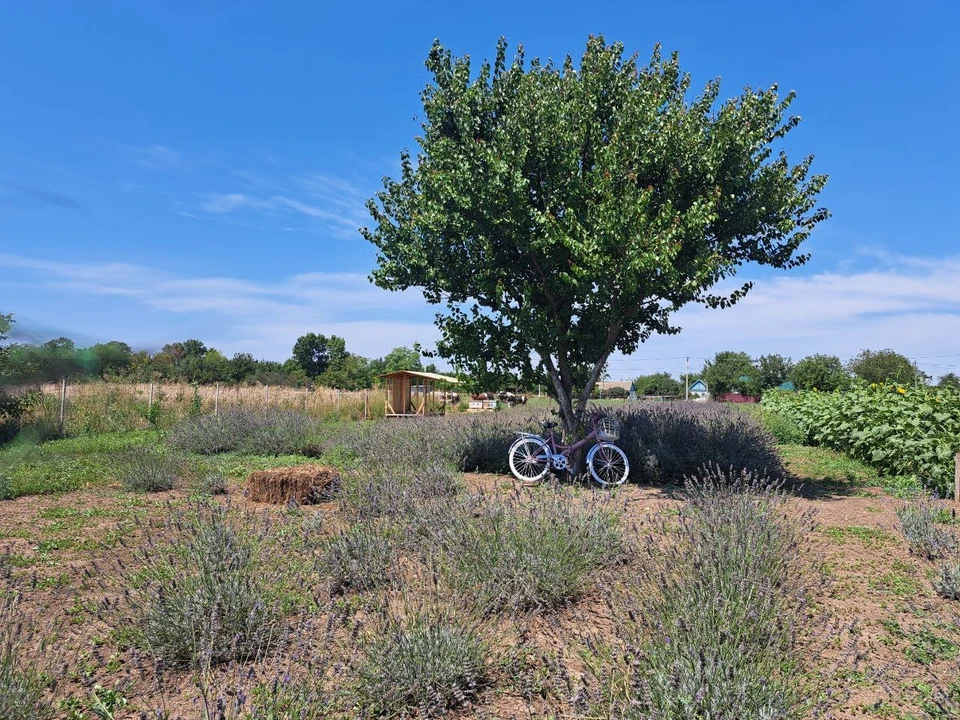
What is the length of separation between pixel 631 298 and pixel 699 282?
1.08 meters

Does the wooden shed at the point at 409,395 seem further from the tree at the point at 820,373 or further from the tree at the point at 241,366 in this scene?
the tree at the point at 241,366

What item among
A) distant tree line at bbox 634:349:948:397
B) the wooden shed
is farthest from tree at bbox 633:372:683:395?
the wooden shed

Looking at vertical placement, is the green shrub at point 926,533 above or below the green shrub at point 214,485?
above

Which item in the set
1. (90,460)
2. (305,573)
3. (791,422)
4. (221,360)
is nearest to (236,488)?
(90,460)

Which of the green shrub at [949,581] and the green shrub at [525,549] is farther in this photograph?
the green shrub at [949,581]

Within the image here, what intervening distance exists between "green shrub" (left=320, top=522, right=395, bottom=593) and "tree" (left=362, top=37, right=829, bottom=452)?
490 cm

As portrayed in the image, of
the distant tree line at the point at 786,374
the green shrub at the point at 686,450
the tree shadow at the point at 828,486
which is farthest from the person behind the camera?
the distant tree line at the point at 786,374

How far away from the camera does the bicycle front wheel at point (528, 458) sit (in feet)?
33.2

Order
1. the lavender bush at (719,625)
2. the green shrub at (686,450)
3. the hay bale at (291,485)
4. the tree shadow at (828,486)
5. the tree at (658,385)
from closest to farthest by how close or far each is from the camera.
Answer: the lavender bush at (719,625) → the hay bale at (291,485) → the tree shadow at (828,486) → the green shrub at (686,450) → the tree at (658,385)

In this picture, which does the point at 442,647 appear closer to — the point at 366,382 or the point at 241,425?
the point at 241,425

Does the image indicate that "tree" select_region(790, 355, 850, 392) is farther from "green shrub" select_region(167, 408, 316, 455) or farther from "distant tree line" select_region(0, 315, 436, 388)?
"green shrub" select_region(167, 408, 316, 455)

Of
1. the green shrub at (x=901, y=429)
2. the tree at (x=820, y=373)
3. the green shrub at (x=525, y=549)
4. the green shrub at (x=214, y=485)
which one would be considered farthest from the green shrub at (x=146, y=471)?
the tree at (x=820, y=373)

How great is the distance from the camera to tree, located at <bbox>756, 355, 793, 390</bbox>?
7375cm

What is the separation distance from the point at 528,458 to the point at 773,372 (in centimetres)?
7229
